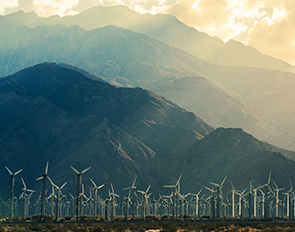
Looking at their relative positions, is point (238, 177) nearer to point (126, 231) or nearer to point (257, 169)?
point (257, 169)

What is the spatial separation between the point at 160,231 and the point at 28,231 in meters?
18.7

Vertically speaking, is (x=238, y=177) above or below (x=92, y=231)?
above

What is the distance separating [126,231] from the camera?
64.2 metres

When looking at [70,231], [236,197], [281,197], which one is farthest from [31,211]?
[70,231]

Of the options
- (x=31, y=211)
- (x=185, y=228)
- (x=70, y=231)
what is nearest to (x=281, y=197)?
(x=31, y=211)

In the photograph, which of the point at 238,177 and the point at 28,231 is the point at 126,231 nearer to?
the point at 28,231

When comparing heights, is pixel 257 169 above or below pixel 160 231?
above

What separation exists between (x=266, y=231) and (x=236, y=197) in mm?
131336

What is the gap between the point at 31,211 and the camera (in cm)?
19762

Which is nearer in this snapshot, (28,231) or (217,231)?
(28,231)

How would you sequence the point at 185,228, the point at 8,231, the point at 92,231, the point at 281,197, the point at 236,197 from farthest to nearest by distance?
the point at 236,197 → the point at 281,197 → the point at 185,228 → the point at 92,231 → the point at 8,231

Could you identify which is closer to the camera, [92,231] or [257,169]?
[92,231]

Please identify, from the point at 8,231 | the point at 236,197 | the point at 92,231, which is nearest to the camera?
the point at 8,231

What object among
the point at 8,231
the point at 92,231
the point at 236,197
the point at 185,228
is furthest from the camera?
the point at 236,197
